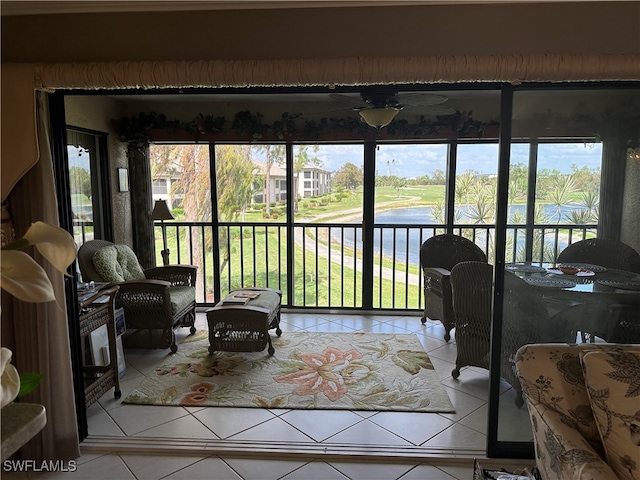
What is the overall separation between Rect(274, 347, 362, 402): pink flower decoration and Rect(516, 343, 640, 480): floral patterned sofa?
1631mm

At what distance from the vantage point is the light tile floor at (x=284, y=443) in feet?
7.59

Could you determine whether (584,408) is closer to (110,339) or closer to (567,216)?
(567,216)

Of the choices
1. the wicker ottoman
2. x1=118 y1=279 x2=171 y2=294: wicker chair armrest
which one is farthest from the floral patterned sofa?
x1=118 y1=279 x2=171 y2=294: wicker chair armrest

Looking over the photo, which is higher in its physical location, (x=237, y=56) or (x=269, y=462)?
(x=237, y=56)

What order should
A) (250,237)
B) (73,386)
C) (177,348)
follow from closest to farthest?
(73,386), (177,348), (250,237)

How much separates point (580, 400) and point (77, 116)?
4.42 metres

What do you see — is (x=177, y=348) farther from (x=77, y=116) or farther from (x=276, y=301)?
(x=77, y=116)

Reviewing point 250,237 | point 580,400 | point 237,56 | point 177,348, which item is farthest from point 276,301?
point 580,400

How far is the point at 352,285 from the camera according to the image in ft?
17.2

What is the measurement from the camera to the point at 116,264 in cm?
403

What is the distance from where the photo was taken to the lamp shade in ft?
15.3

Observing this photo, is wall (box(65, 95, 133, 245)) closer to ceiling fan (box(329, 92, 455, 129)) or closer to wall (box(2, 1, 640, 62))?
wall (box(2, 1, 640, 62))

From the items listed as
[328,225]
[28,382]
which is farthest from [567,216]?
[328,225]

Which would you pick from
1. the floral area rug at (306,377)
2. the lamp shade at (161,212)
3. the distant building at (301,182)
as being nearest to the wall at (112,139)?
the lamp shade at (161,212)
